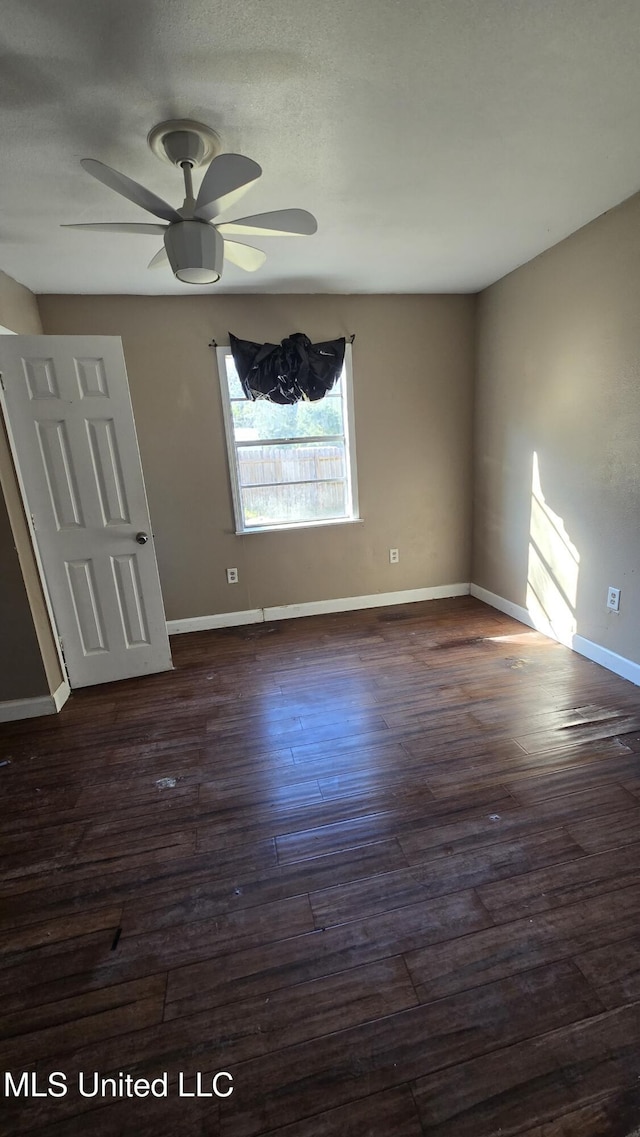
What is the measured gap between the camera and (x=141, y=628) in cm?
301

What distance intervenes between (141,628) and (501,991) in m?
2.55

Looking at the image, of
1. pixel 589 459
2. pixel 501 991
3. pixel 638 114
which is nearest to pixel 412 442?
pixel 589 459

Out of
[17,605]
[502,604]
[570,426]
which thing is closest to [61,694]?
[17,605]

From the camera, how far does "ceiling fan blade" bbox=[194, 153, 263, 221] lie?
55.7 inches

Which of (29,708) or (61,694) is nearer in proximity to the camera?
(29,708)

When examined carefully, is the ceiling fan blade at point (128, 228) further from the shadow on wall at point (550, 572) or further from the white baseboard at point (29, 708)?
the shadow on wall at point (550, 572)

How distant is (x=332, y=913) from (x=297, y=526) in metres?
2.76

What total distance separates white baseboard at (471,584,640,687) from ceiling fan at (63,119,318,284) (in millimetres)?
2776

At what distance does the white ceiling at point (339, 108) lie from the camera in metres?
1.24

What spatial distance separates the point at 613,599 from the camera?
2.71 metres

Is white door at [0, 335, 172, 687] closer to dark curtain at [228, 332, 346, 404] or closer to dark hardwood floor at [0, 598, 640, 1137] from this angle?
dark hardwood floor at [0, 598, 640, 1137]

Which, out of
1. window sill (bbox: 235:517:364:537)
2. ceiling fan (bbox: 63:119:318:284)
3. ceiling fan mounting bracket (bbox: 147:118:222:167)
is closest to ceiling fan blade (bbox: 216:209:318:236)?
ceiling fan (bbox: 63:119:318:284)

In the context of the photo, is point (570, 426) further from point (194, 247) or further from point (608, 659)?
point (194, 247)

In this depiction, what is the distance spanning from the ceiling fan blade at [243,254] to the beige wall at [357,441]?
1.39m
